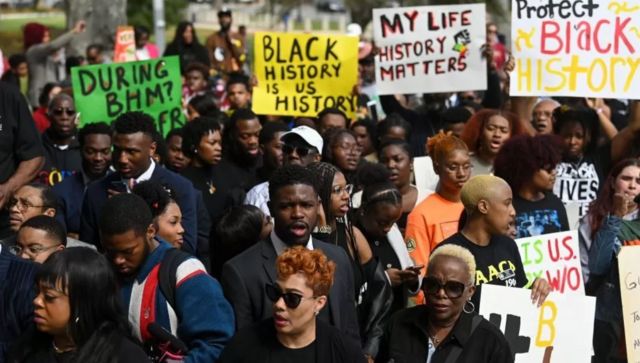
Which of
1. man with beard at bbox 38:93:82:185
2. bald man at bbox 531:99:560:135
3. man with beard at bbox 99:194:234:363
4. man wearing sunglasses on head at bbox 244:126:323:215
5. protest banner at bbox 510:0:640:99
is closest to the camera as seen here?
man with beard at bbox 99:194:234:363

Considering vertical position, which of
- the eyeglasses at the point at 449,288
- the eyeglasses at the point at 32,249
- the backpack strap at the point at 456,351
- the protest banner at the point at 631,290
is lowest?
the protest banner at the point at 631,290

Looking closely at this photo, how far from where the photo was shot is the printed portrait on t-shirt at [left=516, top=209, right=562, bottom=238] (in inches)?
338

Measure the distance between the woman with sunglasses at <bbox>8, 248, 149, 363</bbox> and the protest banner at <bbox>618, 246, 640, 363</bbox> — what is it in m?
3.73

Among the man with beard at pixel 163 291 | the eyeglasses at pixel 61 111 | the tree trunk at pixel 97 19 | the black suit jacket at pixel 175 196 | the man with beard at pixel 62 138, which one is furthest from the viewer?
the tree trunk at pixel 97 19

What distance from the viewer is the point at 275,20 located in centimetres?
5491

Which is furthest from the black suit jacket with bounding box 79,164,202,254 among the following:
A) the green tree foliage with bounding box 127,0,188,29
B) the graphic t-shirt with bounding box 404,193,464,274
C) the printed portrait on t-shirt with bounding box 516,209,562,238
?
the green tree foliage with bounding box 127,0,188,29

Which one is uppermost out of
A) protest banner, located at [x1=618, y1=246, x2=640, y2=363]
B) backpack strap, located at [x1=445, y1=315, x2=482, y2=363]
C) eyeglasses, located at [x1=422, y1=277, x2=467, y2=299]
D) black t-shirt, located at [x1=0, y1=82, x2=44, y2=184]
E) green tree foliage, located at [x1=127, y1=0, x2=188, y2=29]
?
black t-shirt, located at [x1=0, y1=82, x2=44, y2=184]

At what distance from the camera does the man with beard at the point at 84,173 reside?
9.06m

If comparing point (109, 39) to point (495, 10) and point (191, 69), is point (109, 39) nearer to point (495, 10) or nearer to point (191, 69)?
point (191, 69)

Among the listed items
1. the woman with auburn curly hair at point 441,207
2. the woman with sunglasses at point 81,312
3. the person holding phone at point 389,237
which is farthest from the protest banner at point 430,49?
the woman with sunglasses at point 81,312

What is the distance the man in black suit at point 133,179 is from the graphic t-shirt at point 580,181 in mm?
2996

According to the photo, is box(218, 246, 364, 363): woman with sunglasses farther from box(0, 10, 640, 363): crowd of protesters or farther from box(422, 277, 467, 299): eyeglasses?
box(422, 277, 467, 299): eyeglasses

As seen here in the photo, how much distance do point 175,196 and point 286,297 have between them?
2310mm

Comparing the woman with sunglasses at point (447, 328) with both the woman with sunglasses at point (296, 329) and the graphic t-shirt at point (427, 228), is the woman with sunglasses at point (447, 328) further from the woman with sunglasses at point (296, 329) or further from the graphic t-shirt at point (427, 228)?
the graphic t-shirt at point (427, 228)
